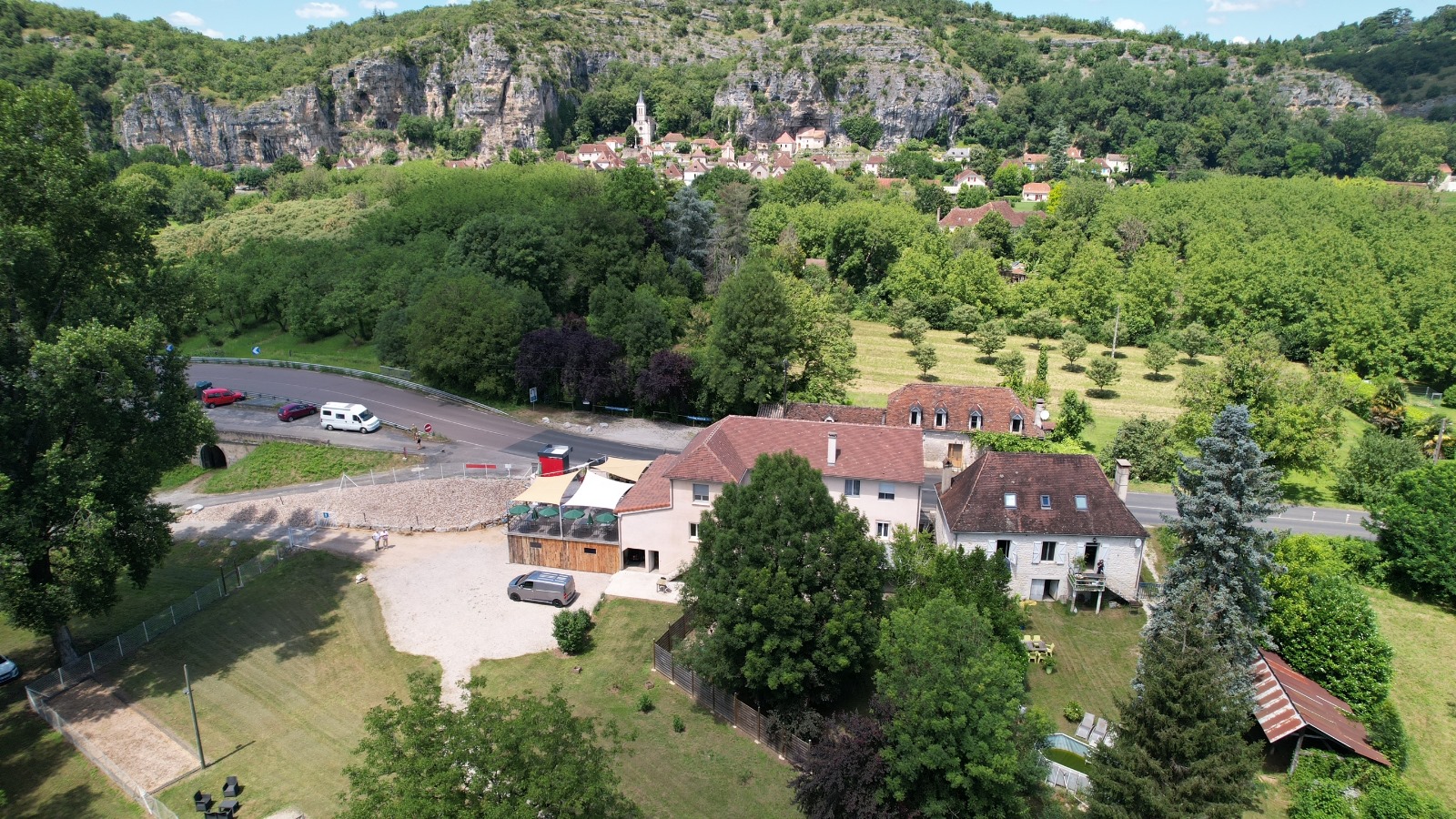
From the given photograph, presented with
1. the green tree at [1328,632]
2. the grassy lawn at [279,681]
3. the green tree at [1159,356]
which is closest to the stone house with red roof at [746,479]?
the grassy lawn at [279,681]

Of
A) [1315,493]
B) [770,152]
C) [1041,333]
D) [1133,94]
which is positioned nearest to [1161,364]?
[1041,333]

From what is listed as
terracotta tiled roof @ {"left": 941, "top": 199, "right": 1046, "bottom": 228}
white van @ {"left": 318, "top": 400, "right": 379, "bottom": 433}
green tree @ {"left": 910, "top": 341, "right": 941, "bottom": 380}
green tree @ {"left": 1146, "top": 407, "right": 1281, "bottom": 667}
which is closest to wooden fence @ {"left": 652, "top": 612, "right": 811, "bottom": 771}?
green tree @ {"left": 1146, "top": 407, "right": 1281, "bottom": 667}

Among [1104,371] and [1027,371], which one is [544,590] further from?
[1027,371]

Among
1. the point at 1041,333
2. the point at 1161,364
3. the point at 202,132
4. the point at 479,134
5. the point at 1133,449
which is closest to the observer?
the point at 1133,449

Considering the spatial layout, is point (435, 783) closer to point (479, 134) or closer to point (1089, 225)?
point (1089, 225)

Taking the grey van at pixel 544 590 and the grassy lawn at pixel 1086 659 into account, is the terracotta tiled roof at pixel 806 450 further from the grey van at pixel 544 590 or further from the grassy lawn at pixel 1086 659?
the grassy lawn at pixel 1086 659
